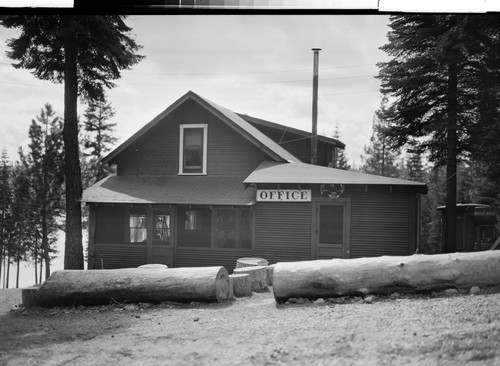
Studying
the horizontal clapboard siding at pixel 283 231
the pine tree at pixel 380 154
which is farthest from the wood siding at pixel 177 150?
the pine tree at pixel 380 154

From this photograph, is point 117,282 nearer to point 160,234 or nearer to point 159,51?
point 159,51

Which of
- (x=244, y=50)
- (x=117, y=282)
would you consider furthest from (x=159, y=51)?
(x=117, y=282)

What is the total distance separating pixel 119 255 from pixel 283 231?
3446 mm

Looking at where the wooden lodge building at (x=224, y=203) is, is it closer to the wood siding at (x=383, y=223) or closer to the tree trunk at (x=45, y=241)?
the wood siding at (x=383, y=223)

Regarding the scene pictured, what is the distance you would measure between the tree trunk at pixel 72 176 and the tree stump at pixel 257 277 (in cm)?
282

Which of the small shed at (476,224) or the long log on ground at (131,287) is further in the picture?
the small shed at (476,224)

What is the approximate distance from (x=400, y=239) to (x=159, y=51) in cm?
576

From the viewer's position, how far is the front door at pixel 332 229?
350 inches

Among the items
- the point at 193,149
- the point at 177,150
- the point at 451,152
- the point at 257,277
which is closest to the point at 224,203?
the point at 193,149

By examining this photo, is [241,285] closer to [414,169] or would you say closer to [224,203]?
[224,203]

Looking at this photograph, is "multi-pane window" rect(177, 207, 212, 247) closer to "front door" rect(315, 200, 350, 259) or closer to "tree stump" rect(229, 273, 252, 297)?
"front door" rect(315, 200, 350, 259)

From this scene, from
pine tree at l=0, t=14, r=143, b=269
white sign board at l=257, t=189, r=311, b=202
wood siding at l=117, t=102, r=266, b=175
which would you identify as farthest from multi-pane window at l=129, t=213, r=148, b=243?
pine tree at l=0, t=14, r=143, b=269

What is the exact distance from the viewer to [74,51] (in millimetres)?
6578

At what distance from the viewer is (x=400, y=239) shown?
8.58 m
